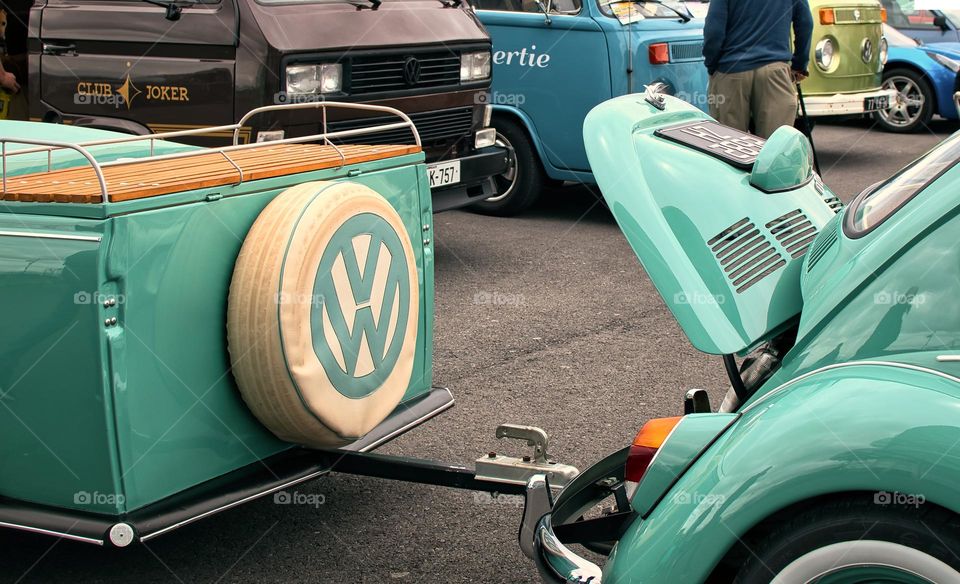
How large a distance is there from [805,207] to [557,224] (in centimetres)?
558

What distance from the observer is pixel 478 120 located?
23.2 feet

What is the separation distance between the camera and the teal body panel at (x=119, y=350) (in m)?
2.63

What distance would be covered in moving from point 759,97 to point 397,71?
8.69 feet

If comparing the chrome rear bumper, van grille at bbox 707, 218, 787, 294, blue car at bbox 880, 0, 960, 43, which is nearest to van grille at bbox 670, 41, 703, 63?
van grille at bbox 707, 218, 787, 294

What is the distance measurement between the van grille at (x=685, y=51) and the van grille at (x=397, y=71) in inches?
89.9

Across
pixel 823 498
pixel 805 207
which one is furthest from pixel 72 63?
pixel 823 498

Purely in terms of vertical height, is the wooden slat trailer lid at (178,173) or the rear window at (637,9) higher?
the wooden slat trailer lid at (178,173)

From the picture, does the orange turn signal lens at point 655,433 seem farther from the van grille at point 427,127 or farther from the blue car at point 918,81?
the blue car at point 918,81

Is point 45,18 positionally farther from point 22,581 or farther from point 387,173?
point 22,581
